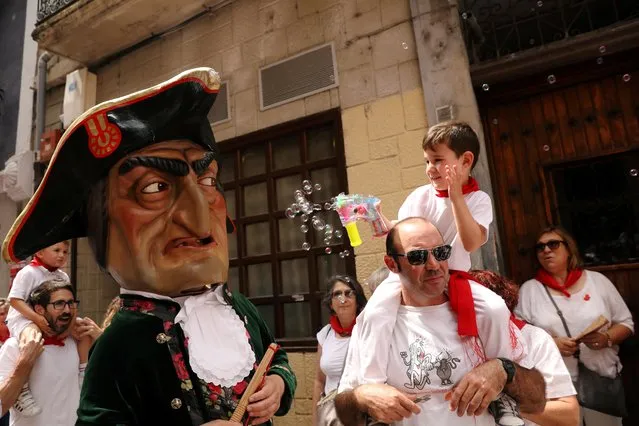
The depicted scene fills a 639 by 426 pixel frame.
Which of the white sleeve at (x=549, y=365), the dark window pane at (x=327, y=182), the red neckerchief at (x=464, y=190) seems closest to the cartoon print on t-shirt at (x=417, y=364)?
the white sleeve at (x=549, y=365)

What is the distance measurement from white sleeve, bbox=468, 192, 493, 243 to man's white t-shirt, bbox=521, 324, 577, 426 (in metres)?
0.54

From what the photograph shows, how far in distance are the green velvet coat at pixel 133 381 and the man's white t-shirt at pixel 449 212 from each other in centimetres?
120

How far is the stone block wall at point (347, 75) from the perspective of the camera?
3838mm

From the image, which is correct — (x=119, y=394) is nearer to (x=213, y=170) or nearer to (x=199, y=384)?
(x=199, y=384)

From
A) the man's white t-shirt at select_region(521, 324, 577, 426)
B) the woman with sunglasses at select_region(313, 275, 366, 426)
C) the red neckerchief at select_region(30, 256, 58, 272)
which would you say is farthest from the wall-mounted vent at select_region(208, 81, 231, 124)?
the man's white t-shirt at select_region(521, 324, 577, 426)

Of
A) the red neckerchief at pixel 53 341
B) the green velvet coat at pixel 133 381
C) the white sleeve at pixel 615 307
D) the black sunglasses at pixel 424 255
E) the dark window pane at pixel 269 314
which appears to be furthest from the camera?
the dark window pane at pixel 269 314

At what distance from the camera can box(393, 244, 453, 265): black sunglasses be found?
5.37 ft

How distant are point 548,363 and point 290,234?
115 inches

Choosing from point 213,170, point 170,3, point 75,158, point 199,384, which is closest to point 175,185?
point 213,170

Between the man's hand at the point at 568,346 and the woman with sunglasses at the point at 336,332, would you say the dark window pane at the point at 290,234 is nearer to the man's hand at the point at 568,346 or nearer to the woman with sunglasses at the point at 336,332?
the woman with sunglasses at the point at 336,332

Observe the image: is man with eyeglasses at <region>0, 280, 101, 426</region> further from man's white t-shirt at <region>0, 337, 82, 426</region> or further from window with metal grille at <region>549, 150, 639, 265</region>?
window with metal grille at <region>549, 150, 639, 265</region>

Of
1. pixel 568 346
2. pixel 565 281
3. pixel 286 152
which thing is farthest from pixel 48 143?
pixel 568 346

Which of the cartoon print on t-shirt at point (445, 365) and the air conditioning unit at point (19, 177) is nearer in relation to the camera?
the cartoon print on t-shirt at point (445, 365)

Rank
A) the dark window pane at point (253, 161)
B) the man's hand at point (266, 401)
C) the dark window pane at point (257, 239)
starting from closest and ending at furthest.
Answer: the man's hand at point (266, 401)
the dark window pane at point (257, 239)
the dark window pane at point (253, 161)
